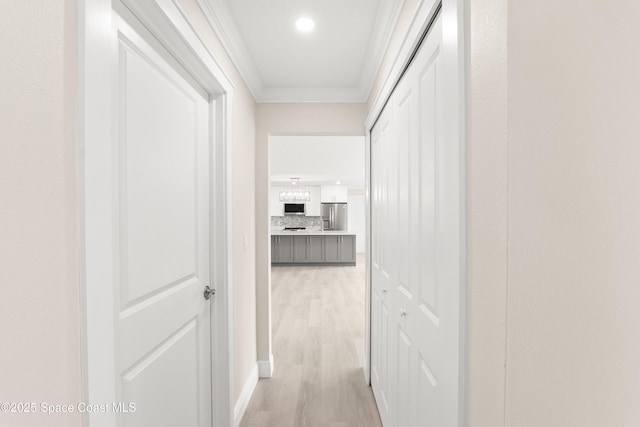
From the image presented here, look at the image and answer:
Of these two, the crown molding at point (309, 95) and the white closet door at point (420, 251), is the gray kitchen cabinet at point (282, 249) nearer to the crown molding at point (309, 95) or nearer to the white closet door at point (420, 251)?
the crown molding at point (309, 95)

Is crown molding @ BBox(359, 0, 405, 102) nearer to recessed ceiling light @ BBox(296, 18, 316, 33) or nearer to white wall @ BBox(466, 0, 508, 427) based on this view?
recessed ceiling light @ BBox(296, 18, 316, 33)

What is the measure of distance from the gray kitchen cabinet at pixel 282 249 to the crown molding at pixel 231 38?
20.4ft

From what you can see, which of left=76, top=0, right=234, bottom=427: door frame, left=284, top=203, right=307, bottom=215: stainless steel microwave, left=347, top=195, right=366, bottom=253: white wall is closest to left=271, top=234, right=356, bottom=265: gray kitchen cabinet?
left=284, top=203, right=307, bottom=215: stainless steel microwave

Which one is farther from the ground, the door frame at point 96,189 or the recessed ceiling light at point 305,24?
the recessed ceiling light at point 305,24

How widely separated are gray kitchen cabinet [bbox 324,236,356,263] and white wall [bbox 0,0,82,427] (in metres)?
7.84

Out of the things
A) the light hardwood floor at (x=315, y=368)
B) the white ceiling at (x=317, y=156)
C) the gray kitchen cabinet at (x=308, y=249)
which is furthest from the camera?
the gray kitchen cabinet at (x=308, y=249)

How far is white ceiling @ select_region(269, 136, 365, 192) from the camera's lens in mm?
4793

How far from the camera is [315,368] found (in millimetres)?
2715

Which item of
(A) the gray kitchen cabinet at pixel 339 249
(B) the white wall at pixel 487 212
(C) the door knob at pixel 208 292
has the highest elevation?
(B) the white wall at pixel 487 212

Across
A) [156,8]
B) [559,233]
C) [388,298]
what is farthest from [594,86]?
[388,298]

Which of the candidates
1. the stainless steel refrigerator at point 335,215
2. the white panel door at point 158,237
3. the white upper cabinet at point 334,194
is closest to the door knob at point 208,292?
the white panel door at point 158,237

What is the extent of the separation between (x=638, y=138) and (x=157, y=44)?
1448mm

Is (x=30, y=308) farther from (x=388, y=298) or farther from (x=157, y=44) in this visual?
(x=388, y=298)

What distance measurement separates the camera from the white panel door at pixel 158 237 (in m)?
0.96
